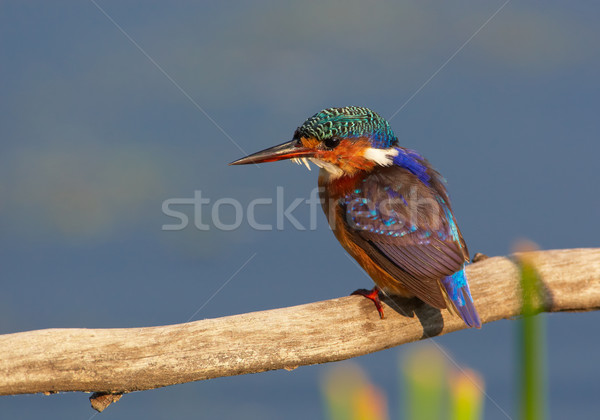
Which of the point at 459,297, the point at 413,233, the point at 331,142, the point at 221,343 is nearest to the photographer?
the point at 221,343

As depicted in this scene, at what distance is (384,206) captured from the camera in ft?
9.32

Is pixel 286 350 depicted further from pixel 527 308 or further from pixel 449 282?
pixel 527 308

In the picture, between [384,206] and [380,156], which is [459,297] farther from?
[380,156]

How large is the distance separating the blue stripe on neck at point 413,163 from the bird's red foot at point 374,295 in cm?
59

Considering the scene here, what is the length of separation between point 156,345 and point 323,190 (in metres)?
1.17

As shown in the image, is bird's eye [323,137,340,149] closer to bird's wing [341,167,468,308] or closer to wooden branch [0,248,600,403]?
bird's wing [341,167,468,308]

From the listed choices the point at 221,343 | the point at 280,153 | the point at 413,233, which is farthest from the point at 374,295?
the point at 280,153

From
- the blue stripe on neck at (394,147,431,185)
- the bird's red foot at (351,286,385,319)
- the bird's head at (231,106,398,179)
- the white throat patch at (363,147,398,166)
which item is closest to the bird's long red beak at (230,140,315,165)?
the bird's head at (231,106,398,179)

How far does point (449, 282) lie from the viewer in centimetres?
268

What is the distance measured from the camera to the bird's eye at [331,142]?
309cm

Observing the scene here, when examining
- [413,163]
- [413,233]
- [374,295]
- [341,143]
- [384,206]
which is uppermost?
[341,143]

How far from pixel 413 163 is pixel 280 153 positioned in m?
0.67

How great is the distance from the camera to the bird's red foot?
2.77 metres

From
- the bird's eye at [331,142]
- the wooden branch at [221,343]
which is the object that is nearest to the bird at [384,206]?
the bird's eye at [331,142]
